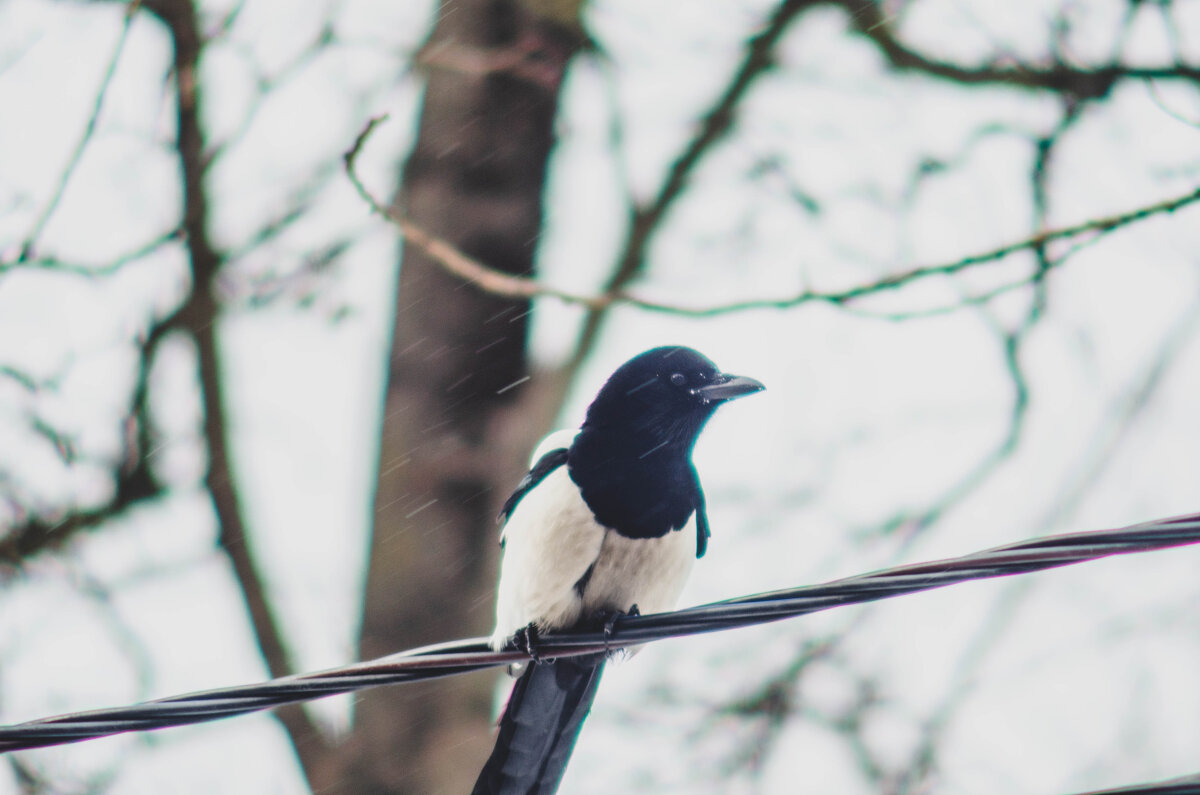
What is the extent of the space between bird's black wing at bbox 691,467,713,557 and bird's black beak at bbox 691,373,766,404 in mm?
238

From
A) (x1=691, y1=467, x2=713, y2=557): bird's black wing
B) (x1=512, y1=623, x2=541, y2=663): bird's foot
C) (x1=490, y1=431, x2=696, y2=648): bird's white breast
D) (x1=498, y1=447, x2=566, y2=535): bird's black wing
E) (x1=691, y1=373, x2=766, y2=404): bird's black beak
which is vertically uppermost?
(x1=498, y1=447, x2=566, y2=535): bird's black wing

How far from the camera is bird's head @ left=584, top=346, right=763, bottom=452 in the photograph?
329 centimetres

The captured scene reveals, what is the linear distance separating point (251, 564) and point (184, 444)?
778 millimetres

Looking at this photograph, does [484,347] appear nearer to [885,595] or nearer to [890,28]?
[890,28]

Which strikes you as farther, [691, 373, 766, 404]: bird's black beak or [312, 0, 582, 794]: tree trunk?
[312, 0, 582, 794]: tree trunk

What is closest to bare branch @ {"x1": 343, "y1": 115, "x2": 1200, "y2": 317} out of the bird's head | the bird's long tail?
the bird's head

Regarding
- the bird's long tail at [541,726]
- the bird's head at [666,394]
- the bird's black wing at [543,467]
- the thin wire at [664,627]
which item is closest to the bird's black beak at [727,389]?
the bird's head at [666,394]

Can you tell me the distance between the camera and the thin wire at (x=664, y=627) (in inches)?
65.2

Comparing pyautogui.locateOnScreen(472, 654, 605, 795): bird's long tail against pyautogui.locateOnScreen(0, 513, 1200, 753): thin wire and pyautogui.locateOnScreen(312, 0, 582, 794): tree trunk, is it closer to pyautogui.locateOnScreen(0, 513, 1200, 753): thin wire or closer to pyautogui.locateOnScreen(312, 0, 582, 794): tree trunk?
pyautogui.locateOnScreen(0, 513, 1200, 753): thin wire

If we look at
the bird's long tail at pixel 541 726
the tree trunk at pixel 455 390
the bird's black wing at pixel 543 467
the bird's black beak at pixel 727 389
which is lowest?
the bird's long tail at pixel 541 726

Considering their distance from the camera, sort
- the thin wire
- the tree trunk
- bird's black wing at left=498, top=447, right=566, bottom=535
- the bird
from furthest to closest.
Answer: the tree trunk, bird's black wing at left=498, top=447, right=566, bottom=535, the bird, the thin wire

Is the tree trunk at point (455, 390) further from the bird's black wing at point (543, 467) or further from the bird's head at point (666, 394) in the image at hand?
the bird's head at point (666, 394)

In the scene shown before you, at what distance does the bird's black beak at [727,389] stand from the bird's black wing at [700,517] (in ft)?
0.78

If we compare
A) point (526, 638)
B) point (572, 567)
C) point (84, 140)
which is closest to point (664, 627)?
point (526, 638)
